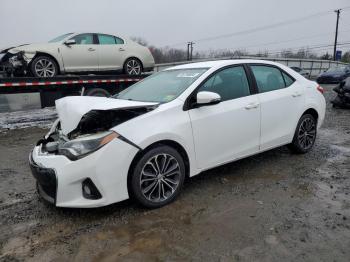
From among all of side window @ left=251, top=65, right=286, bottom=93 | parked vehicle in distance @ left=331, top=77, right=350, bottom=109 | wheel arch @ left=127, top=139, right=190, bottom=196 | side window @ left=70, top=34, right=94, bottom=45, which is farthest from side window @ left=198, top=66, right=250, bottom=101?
parked vehicle in distance @ left=331, top=77, right=350, bottom=109

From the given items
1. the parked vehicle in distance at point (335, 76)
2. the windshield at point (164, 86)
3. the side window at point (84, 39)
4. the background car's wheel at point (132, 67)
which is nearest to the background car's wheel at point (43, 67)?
the side window at point (84, 39)

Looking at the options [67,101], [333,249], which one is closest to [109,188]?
[67,101]

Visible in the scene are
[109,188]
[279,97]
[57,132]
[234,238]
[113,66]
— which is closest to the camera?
[234,238]

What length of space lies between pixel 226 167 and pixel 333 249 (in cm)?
221

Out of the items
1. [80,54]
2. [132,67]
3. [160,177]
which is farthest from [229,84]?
[132,67]

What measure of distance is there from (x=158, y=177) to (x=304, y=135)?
285 centimetres

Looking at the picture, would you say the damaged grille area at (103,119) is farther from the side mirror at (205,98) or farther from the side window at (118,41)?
the side window at (118,41)

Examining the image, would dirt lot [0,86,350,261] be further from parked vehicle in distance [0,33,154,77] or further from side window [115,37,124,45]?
side window [115,37,124,45]

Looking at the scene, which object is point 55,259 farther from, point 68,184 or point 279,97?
point 279,97

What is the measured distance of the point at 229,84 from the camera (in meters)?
4.30

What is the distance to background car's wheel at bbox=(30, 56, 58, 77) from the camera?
8531mm

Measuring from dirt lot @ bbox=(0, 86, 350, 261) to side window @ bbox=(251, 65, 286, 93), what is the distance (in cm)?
116

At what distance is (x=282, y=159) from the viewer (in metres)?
5.19

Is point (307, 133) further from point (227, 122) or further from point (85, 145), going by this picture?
point (85, 145)
